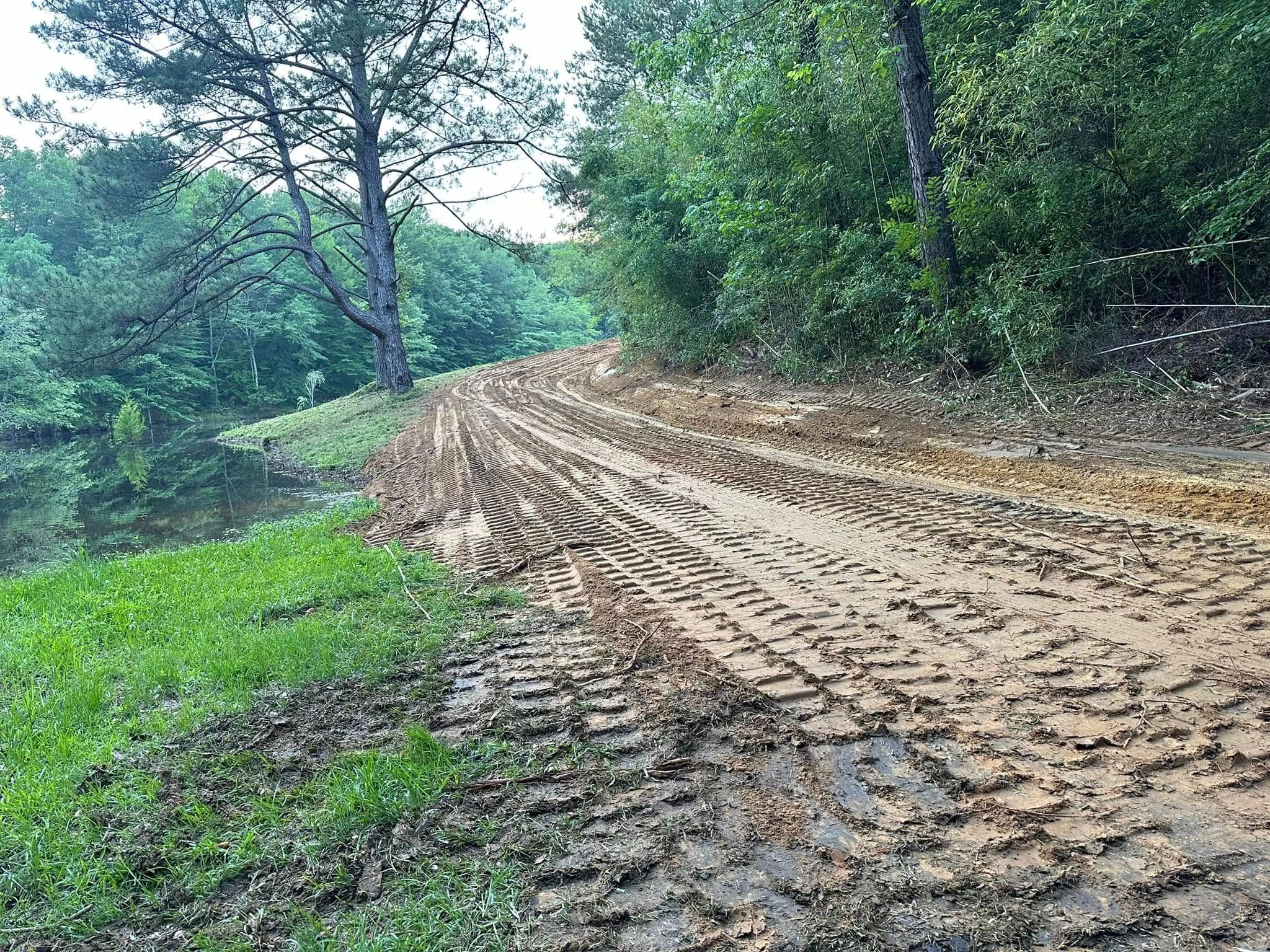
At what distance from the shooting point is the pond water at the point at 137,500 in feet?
33.6

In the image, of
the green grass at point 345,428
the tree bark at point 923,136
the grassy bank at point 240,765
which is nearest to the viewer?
the grassy bank at point 240,765

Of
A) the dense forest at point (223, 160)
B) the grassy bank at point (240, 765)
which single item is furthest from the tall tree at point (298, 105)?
the grassy bank at point (240, 765)


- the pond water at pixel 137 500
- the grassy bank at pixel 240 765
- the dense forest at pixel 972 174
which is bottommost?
the grassy bank at pixel 240 765

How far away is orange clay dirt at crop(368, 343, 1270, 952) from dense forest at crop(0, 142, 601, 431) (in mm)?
14836

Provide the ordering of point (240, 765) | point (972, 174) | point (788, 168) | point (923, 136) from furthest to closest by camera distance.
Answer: point (788, 168)
point (923, 136)
point (972, 174)
point (240, 765)

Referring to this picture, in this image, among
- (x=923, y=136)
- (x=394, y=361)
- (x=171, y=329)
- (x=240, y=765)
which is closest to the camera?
(x=240, y=765)

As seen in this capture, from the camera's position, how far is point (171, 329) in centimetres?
1612

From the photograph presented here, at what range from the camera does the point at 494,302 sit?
2363 inches

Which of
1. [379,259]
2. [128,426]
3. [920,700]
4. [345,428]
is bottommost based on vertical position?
[920,700]

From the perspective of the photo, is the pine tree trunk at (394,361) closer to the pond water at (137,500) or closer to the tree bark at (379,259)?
the tree bark at (379,259)

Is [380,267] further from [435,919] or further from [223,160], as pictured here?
[435,919]

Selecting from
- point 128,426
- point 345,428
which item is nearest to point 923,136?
point 345,428

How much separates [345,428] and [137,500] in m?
5.46

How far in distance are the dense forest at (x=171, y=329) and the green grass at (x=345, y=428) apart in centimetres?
396
